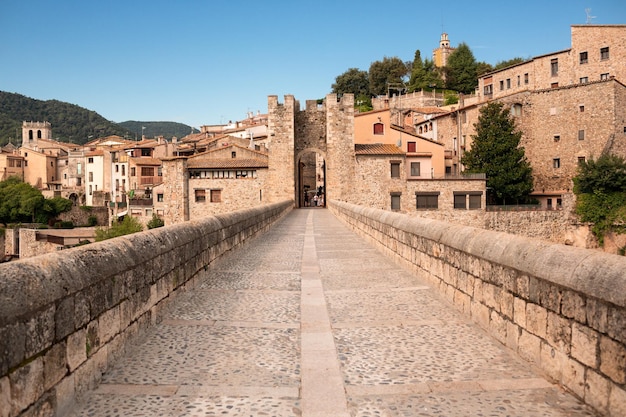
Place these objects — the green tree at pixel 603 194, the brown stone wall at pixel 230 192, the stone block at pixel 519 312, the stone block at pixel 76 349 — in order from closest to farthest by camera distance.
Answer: the stone block at pixel 76 349, the stone block at pixel 519 312, the green tree at pixel 603 194, the brown stone wall at pixel 230 192

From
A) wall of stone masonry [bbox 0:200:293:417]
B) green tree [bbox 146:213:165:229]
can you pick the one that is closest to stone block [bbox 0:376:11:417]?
wall of stone masonry [bbox 0:200:293:417]

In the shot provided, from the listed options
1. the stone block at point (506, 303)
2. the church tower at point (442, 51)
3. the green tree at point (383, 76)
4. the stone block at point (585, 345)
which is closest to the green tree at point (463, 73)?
the green tree at point (383, 76)

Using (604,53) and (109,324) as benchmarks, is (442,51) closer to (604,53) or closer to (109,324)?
(604,53)

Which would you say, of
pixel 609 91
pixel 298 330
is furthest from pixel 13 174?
pixel 298 330

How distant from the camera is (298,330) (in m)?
5.66

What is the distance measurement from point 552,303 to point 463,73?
9596 centimetres

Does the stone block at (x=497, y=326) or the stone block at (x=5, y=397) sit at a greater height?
the stone block at (x=5, y=397)

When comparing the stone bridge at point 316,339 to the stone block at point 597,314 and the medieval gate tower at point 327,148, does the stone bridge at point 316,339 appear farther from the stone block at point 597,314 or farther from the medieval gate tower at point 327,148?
the medieval gate tower at point 327,148

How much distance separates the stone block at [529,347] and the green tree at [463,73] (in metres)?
94.0

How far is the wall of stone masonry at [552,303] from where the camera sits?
3318 mm

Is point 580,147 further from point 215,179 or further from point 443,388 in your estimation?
point 443,388

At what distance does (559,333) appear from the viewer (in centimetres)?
396

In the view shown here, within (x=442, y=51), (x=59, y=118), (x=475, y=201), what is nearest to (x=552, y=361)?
(x=475, y=201)

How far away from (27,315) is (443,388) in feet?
9.67
